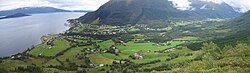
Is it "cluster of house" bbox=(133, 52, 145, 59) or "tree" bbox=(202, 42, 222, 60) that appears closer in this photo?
"tree" bbox=(202, 42, 222, 60)

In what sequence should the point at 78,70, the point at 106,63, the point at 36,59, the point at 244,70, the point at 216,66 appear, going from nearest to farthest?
the point at 244,70
the point at 216,66
the point at 78,70
the point at 106,63
the point at 36,59

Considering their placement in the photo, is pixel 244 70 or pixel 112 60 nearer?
pixel 244 70

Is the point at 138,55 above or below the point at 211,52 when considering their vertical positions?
below

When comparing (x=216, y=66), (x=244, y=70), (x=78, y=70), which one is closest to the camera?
(x=244, y=70)

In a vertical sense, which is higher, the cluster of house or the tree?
the tree

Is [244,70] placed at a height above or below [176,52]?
above

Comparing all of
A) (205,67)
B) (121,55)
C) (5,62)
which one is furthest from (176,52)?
(5,62)

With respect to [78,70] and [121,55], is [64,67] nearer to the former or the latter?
[78,70]

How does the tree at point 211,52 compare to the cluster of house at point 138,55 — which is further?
the cluster of house at point 138,55

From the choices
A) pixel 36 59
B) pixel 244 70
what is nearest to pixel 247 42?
pixel 244 70

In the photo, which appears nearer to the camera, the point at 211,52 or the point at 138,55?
the point at 211,52

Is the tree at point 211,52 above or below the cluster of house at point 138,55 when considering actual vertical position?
above
